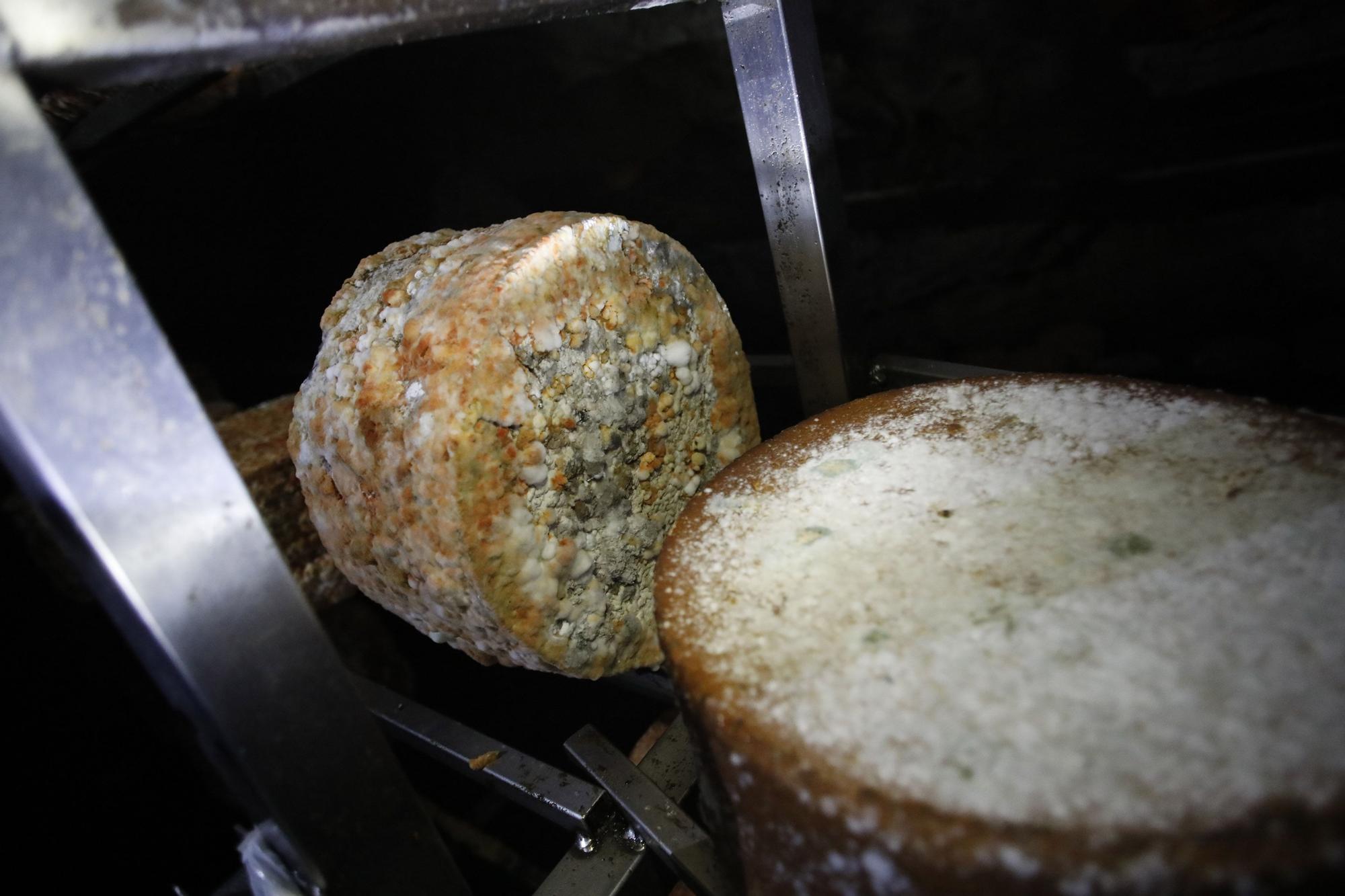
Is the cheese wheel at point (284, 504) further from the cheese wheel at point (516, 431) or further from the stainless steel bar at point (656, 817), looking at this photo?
the stainless steel bar at point (656, 817)

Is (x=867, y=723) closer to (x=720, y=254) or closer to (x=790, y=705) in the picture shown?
(x=790, y=705)

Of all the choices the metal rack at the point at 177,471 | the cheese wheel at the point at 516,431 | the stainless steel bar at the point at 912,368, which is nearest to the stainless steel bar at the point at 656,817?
the cheese wheel at the point at 516,431

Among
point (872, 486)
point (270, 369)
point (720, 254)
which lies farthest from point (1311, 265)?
point (270, 369)

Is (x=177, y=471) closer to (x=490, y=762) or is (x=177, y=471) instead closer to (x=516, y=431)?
(x=516, y=431)

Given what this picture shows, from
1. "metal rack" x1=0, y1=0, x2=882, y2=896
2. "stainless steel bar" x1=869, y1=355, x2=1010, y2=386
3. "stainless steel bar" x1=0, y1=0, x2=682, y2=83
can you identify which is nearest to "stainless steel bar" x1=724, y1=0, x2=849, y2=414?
"stainless steel bar" x1=869, y1=355, x2=1010, y2=386

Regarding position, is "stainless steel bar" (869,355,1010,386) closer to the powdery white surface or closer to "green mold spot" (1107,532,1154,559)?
the powdery white surface

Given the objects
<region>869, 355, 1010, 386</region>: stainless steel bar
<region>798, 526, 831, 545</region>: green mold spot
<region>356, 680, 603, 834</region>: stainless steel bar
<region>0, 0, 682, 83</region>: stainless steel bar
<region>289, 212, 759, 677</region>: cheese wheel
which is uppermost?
<region>0, 0, 682, 83</region>: stainless steel bar

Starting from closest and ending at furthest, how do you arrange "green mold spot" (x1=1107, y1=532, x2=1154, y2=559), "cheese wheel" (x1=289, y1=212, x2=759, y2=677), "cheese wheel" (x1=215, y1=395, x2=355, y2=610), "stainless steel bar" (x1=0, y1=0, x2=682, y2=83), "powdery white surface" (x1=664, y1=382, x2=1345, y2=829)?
"stainless steel bar" (x1=0, y1=0, x2=682, y2=83) → "powdery white surface" (x1=664, y1=382, x2=1345, y2=829) → "green mold spot" (x1=1107, y1=532, x2=1154, y2=559) → "cheese wheel" (x1=289, y1=212, x2=759, y2=677) → "cheese wheel" (x1=215, y1=395, x2=355, y2=610)
